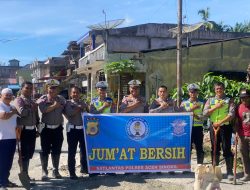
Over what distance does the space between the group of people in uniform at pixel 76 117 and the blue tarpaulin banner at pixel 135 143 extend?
209 millimetres

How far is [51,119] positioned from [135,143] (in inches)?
64.4

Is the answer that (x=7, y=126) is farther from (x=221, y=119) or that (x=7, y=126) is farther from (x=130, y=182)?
(x=221, y=119)

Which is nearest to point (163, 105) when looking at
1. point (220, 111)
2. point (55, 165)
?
point (220, 111)

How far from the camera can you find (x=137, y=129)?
755cm

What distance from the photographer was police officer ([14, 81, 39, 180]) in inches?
279

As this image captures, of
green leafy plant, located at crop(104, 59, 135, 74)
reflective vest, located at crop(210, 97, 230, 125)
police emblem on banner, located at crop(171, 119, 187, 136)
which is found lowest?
police emblem on banner, located at crop(171, 119, 187, 136)

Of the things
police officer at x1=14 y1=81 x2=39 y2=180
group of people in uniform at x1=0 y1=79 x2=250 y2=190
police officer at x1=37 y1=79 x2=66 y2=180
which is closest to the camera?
group of people in uniform at x1=0 y1=79 x2=250 y2=190

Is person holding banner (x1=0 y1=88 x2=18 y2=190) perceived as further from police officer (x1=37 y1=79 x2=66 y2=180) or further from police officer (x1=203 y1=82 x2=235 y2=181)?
police officer (x1=203 y1=82 x2=235 y2=181)

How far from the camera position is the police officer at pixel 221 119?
715 centimetres

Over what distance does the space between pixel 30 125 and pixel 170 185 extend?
2695 mm

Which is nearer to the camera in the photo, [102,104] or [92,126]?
[92,126]

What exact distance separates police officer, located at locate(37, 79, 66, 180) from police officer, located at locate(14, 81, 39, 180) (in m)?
0.19

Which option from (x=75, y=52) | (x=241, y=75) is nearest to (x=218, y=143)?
(x=241, y=75)

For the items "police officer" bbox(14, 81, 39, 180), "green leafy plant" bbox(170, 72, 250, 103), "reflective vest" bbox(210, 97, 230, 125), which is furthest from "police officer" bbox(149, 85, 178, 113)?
"green leafy plant" bbox(170, 72, 250, 103)
